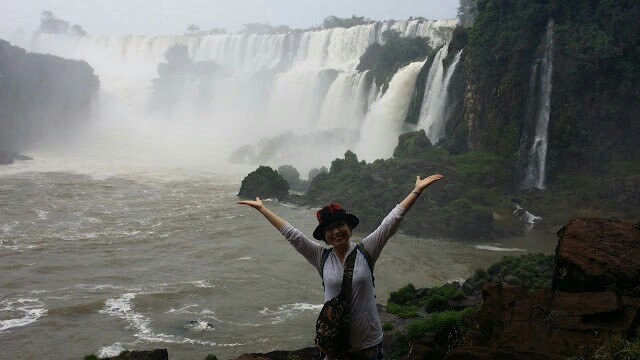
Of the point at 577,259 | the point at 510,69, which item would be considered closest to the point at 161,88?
the point at 510,69

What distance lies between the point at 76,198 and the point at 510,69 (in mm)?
21367

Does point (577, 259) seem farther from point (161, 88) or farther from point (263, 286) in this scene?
point (161, 88)

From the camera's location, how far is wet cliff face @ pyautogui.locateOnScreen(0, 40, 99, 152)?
45.4m

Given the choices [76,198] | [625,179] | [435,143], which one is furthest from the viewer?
[435,143]

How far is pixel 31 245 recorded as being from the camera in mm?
19469

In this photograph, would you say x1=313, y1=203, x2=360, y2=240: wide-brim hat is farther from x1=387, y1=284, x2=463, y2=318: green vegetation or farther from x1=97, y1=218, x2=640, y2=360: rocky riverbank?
x1=387, y1=284, x2=463, y2=318: green vegetation

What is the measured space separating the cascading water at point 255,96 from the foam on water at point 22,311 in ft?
84.4

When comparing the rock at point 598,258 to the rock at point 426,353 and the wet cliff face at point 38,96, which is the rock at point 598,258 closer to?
the rock at point 426,353

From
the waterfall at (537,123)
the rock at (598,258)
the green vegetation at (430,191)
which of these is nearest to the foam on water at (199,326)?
the rock at (598,258)

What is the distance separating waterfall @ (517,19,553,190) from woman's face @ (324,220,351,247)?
2488 centimetres

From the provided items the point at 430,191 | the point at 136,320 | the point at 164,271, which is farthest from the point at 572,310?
the point at 430,191

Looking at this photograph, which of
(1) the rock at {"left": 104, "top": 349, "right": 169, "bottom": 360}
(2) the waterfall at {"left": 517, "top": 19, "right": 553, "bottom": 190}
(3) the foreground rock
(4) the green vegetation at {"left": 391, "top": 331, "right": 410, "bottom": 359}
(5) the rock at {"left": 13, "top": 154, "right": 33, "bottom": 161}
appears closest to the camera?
(3) the foreground rock

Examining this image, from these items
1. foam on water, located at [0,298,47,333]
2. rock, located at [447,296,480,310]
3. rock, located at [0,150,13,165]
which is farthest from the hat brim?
rock, located at [0,150,13,165]

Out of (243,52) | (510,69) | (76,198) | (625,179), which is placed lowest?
A: (76,198)
